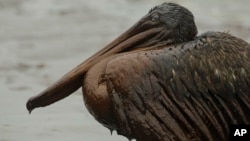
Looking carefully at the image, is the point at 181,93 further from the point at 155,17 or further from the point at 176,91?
the point at 155,17

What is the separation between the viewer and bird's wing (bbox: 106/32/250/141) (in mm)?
7441

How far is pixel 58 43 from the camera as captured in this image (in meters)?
13.4

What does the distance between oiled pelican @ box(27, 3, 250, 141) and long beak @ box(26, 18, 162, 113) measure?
140mm

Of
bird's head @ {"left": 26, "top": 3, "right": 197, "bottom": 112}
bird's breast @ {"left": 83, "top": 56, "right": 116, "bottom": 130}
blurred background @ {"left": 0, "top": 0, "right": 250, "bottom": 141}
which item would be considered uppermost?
bird's head @ {"left": 26, "top": 3, "right": 197, "bottom": 112}

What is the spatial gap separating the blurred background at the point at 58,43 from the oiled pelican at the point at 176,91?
2.28 metres

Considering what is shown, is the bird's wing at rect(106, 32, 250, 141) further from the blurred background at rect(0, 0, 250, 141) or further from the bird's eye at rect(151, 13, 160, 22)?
the blurred background at rect(0, 0, 250, 141)

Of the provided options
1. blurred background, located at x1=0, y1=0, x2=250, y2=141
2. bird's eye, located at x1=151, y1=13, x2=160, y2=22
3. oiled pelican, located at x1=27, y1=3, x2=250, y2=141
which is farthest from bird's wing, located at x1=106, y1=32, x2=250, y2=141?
blurred background, located at x1=0, y1=0, x2=250, y2=141

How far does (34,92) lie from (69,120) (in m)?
0.95

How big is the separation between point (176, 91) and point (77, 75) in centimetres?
70

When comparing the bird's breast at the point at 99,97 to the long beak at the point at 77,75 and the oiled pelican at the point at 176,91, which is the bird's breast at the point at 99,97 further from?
the long beak at the point at 77,75

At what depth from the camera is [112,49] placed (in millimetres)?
7945

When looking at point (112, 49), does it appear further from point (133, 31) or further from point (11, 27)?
point (11, 27)

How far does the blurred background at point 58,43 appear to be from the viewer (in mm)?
10375

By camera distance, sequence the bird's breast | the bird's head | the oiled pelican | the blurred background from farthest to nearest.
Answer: the blurred background
the bird's head
the bird's breast
the oiled pelican
